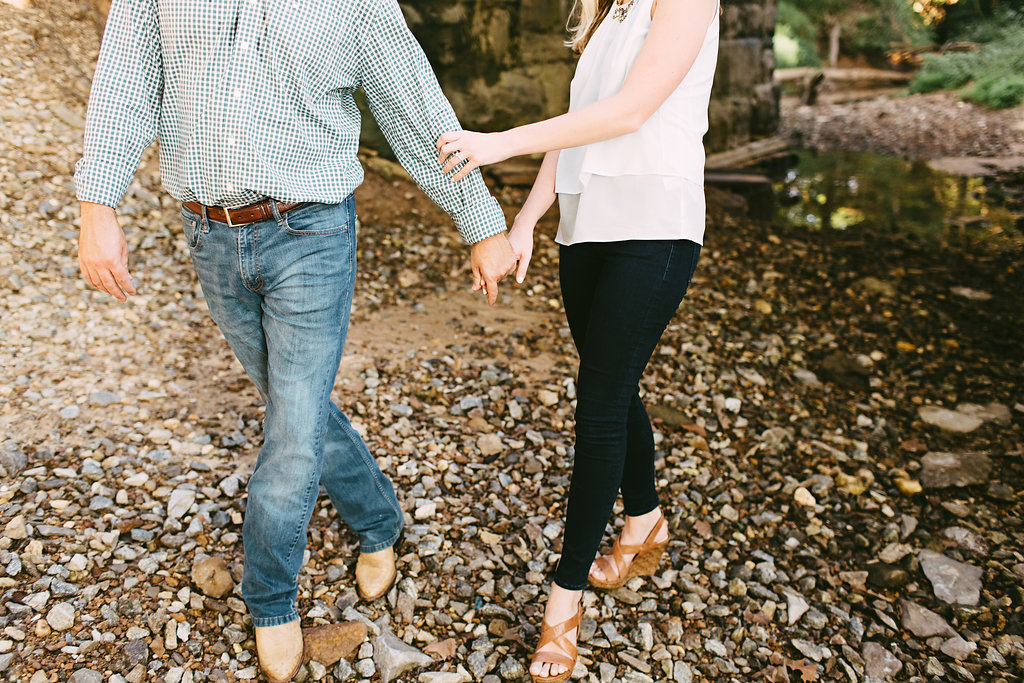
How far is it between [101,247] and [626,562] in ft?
7.05

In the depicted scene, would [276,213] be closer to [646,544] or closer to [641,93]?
[641,93]

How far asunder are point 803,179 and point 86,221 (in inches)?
319

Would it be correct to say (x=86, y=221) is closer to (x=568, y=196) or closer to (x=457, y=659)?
(x=568, y=196)

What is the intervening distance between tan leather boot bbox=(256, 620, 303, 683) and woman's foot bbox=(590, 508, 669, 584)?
1.14m

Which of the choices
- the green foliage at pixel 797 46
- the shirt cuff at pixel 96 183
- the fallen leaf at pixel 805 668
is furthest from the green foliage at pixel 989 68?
the shirt cuff at pixel 96 183

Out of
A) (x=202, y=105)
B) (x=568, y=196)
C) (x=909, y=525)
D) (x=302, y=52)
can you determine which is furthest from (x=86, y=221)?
(x=909, y=525)

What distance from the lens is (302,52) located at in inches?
80.5

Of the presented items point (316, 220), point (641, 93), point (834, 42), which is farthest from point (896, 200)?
point (834, 42)

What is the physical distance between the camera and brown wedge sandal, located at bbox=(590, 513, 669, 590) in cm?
296

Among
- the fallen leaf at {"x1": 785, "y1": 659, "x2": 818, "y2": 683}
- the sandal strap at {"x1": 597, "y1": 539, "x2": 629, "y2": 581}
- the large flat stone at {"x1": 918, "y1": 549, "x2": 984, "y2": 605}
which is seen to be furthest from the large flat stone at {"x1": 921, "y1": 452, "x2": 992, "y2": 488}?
the sandal strap at {"x1": 597, "y1": 539, "x2": 629, "y2": 581}

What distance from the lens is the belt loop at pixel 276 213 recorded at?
6.96 ft

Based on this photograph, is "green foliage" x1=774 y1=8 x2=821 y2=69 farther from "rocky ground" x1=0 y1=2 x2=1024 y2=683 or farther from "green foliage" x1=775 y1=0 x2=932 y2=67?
"rocky ground" x1=0 y1=2 x2=1024 y2=683

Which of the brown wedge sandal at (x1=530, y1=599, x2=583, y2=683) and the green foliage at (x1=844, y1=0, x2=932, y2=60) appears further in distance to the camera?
the green foliage at (x1=844, y1=0, x2=932, y2=60)

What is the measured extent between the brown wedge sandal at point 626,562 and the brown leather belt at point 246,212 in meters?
1.80
